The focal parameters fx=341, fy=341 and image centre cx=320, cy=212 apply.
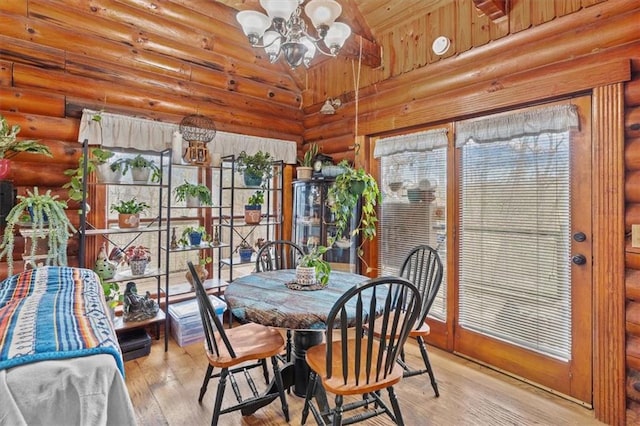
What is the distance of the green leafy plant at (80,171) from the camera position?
2.76 meters

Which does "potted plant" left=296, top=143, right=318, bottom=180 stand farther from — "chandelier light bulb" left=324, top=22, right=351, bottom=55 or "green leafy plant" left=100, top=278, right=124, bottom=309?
"green leafy plant" left=100, top=278, right=124, bottom=309

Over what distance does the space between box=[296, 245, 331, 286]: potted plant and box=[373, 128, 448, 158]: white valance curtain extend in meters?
1.54

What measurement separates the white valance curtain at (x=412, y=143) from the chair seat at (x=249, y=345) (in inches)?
83.6

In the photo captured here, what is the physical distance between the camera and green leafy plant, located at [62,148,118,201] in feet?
9.06

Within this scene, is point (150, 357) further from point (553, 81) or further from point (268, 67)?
point (553, 81)

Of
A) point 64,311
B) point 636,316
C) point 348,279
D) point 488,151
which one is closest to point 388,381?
point 348,279

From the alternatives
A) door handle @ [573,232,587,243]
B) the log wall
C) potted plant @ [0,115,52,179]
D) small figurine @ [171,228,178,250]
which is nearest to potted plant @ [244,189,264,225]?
small figurine @ [171,228,178,250]

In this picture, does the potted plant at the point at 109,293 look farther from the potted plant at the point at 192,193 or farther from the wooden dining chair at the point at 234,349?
the wooden dining chair at the point at 234,349

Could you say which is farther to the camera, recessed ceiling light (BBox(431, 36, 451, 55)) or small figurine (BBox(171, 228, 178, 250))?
small figurine (BBox(171, 228, 178, 250))

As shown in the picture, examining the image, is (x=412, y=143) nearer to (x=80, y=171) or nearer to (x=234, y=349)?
(x=234, y=349)

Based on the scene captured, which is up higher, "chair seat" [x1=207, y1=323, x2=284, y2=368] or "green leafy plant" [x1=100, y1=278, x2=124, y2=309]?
"green leafy plant" [x1=100, y1=278, x2=124, y2=309]

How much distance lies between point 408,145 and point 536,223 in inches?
52.0

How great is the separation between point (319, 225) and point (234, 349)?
218 centimetres

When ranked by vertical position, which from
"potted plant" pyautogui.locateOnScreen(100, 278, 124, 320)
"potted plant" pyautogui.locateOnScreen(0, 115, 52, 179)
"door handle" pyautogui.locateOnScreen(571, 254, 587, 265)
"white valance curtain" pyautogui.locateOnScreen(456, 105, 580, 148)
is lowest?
"potted plant" pyautogui.locateOnScreen(100, 278, 124, 320)
